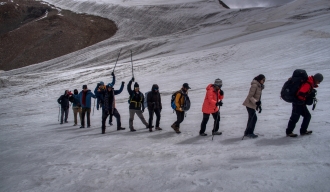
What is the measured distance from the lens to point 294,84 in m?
5.81

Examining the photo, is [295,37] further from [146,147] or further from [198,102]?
[146,147]

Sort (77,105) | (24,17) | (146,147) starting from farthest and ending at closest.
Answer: (24,17) → (77,105) → (146,147)

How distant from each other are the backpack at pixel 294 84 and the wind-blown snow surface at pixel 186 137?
848 mm

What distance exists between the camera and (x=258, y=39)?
75.9ft

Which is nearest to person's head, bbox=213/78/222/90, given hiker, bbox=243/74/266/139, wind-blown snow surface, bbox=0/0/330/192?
hiker, bbox=243/74/266/139

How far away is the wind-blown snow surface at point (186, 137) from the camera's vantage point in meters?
4.69

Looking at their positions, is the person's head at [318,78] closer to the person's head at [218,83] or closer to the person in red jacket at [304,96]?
the person in red jacket at [304,96]

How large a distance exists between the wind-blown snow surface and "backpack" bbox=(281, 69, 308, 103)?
2.78 feet

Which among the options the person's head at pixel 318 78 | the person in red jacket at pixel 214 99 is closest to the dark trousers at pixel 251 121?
the person in red jacket at pixel 214 99

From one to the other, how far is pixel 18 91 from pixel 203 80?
12963 mm

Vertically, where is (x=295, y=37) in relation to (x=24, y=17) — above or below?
below

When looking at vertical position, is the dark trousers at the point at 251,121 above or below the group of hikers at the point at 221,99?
below

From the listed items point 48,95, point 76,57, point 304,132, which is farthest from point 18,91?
point 304,132

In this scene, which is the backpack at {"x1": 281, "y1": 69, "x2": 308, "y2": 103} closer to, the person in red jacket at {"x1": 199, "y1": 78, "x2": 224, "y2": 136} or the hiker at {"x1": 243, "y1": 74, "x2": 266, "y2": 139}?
the hiker at {"x1": 243, "y1": 74, "x2": 266, "y2": 139}
